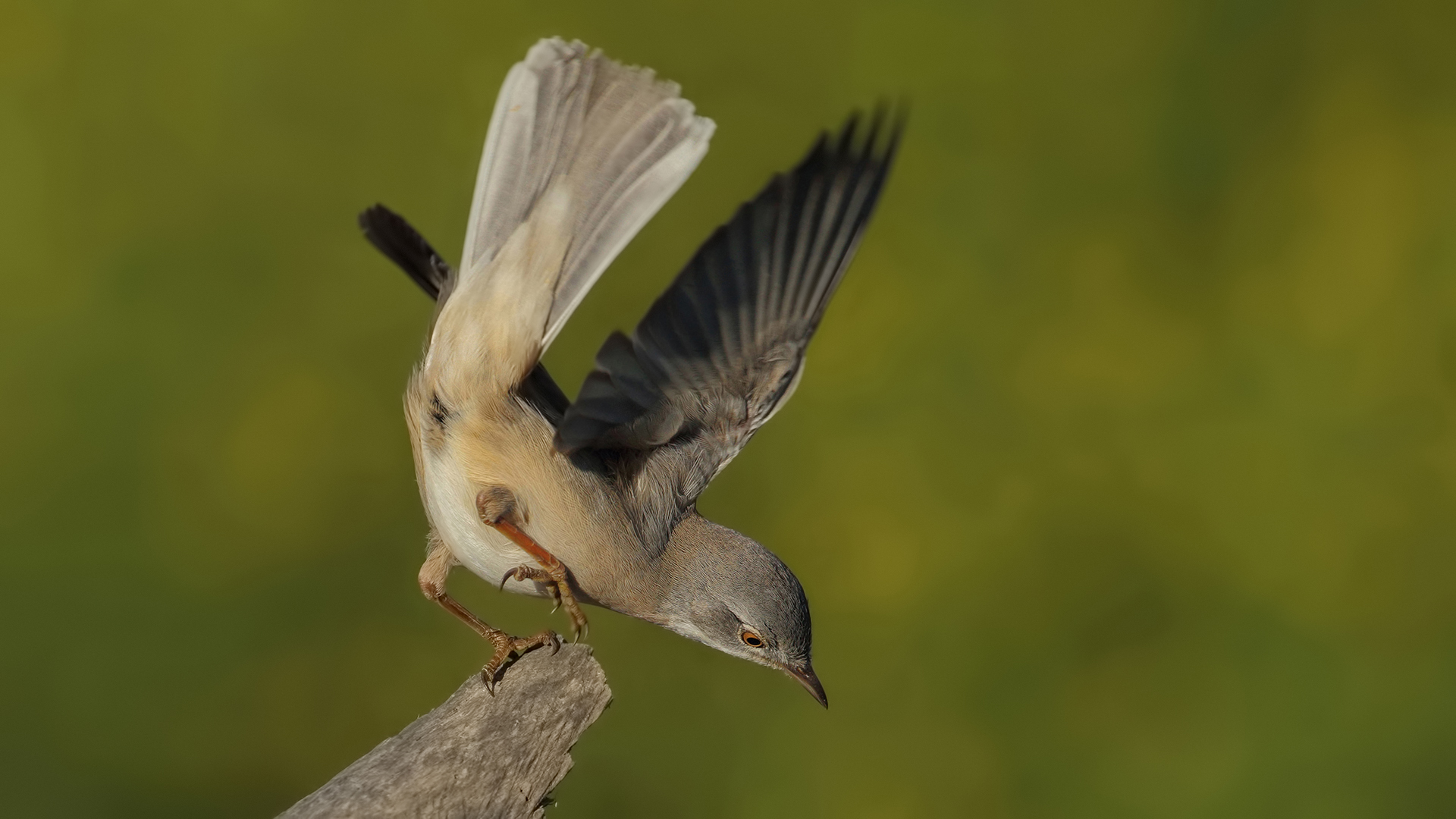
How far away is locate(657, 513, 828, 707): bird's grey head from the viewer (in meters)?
3.13

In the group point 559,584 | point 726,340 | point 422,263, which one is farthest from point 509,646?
point 422,263

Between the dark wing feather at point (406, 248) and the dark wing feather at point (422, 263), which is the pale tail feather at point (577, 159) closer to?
the dark wing feather at point (422, 263)

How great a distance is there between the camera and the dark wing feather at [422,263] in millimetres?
3402

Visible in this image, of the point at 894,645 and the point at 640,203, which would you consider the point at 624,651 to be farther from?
the point at 640,203

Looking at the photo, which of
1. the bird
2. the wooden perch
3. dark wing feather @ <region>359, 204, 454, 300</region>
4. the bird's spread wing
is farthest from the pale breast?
dark wing feather @ <region>359, 204, 454, 300</region>

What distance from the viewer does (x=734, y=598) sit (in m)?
3.13

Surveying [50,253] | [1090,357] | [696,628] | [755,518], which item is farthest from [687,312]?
[50,253]

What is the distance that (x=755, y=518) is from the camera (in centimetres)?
493

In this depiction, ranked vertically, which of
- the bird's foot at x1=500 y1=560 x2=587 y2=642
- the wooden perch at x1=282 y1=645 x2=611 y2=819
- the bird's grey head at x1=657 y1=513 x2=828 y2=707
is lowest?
the wooden perch at x1=282 y1=645 x2=611 y2=819

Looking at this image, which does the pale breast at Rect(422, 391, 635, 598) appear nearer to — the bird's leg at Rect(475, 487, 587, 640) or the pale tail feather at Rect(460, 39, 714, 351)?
the bird's leg at Rect(475, 487, 587, 640)

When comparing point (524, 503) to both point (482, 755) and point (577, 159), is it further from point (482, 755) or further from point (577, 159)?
point (577, 159)

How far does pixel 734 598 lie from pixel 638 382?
0.66 meters

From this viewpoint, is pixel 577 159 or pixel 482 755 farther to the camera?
→ pixel 577 159

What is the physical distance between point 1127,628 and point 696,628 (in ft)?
7.68
